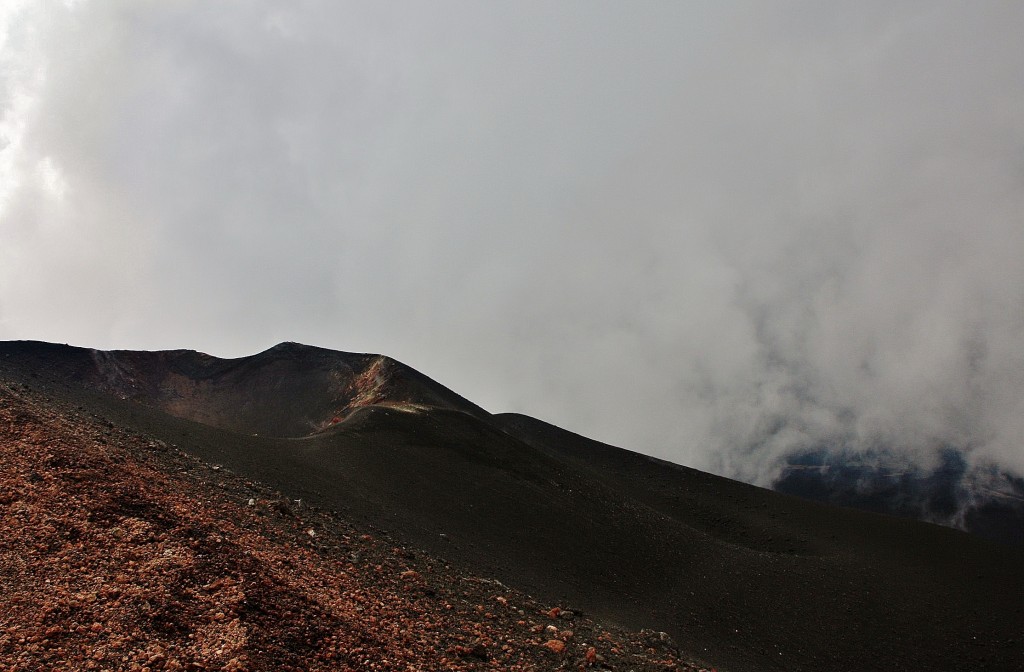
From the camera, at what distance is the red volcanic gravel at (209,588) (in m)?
7.14

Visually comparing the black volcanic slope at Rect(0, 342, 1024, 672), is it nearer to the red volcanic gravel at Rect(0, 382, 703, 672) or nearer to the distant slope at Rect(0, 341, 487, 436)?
the distant slope at Rect(0, 341, 487, 436)

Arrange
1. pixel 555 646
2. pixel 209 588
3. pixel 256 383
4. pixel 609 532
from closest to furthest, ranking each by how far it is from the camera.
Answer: pixel 209 588 → pixel 555 646 → pixel 609 532 → pixel 256 383

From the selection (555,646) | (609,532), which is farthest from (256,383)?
(555,646)

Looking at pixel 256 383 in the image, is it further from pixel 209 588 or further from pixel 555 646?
pixel 555 646

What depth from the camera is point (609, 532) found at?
2448 cm

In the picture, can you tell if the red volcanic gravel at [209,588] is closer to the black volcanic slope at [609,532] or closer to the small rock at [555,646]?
the small rock at [555,646]

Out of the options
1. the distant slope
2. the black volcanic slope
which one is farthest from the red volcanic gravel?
the distant slope

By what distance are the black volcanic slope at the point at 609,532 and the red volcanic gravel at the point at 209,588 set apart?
3.28m

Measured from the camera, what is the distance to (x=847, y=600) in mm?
23500

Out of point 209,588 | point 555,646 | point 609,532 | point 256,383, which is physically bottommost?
point 555,646

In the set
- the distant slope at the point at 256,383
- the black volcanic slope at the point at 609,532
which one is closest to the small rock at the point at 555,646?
the black volcanic slope at the point at 609,532

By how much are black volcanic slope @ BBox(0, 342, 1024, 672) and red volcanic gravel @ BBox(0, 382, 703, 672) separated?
3.28 metres

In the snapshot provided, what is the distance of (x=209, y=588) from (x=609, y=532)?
18.9 meters

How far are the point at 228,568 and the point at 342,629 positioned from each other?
83.1 inches
